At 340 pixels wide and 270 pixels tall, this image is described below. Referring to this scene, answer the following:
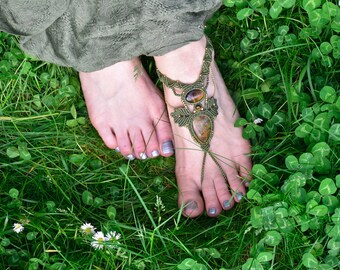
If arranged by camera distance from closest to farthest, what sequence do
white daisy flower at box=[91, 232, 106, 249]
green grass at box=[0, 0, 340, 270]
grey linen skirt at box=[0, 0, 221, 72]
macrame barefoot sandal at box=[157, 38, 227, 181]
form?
grey linen skirt at box=[0, 0, 221, 72] → green grass at box=[0, 0, 340, 270] → white daisy flower at box=[91, 232, 106, 249] → macrame barefoot sandal at box=[157, 38, 227, 181]

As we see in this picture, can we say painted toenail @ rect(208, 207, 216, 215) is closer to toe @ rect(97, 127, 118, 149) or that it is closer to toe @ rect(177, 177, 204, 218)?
toe @ rect(177, 177, 204, 218)

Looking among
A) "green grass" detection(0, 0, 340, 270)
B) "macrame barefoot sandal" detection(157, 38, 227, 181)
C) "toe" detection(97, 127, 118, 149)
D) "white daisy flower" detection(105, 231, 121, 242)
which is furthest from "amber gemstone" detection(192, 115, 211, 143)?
"white daisy flower" detection(105, 231, 121, 242)

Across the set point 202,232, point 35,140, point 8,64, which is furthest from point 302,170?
point 8,64

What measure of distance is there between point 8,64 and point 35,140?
0.31 meters

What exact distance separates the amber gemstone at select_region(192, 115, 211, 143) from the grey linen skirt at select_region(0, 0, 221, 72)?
1.28 feet

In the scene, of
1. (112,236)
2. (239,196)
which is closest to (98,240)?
(112,236)

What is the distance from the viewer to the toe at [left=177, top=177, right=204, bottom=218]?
2.06m

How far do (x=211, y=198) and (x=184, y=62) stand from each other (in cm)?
48

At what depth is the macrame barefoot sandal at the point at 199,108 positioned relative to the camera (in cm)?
202

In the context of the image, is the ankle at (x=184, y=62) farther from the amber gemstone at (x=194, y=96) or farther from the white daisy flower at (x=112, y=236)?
the white daisy flower at (x=112, y=236)

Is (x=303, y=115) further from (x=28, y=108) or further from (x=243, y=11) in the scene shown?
(x=28, y=108)

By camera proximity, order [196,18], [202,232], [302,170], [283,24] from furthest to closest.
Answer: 1. [283,24]
2. [202,232]
3. [302,170]
4. [196,18]

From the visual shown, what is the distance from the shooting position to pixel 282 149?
1.97m

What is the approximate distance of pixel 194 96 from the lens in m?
2.03
